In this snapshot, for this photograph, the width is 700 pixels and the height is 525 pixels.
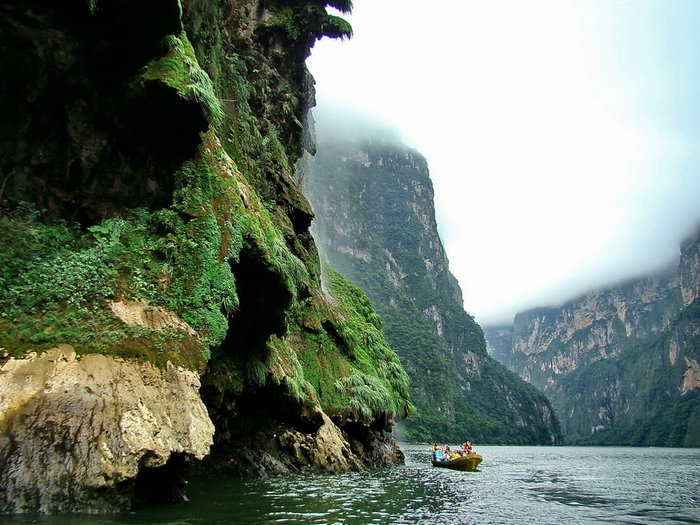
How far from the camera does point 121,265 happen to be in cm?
1059

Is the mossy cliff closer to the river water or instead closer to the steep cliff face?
the river water

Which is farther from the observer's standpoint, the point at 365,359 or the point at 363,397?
the point at 365,359

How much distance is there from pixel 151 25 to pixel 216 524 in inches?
436

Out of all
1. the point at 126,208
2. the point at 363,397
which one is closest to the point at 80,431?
the point at 126,208

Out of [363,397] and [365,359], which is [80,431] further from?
[365,359]

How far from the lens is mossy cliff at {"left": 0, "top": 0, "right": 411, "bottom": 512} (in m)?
7.86

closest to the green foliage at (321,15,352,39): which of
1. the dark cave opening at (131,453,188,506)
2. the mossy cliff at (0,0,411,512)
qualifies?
the mossy cliff at (0,0,411,512)

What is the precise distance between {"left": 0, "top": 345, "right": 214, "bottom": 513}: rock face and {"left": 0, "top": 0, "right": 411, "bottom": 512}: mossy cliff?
2cm

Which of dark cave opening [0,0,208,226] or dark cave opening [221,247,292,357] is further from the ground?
dark cave opening [0,0,208,226]

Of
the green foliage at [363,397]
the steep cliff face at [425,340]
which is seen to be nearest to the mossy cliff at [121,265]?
the green foliage at [363,397]

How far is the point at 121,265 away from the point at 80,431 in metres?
4.02

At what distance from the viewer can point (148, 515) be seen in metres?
8.52

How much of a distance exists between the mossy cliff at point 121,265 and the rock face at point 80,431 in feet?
0.08

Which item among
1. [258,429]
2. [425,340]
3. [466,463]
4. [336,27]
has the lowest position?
[466,463]
